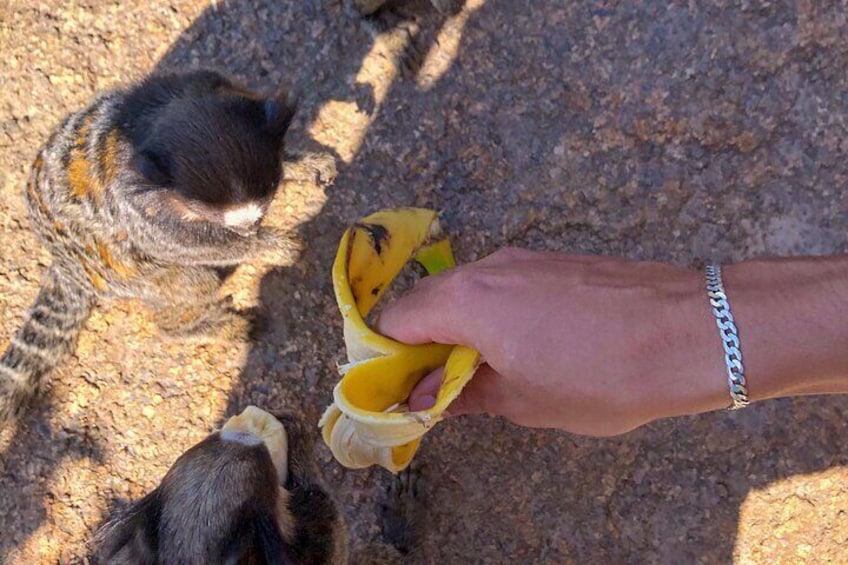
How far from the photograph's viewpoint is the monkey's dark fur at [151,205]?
3303 millimetres

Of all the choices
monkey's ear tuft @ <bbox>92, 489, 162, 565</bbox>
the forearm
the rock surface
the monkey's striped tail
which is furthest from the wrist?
the monkey's striped tail

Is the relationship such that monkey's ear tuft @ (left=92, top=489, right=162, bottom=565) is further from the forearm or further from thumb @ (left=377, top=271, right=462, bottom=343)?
the forearm

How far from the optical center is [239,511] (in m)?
2.81

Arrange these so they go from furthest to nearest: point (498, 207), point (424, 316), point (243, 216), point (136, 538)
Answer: point (498, 207) < point (243, 216) < point (136, 538) < point (424, 316)

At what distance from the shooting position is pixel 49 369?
3.93 m

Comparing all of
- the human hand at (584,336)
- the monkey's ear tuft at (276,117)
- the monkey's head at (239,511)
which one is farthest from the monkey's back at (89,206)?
the human hand at (584,336)

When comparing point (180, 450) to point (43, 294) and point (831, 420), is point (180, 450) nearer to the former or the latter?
point (43, 294)

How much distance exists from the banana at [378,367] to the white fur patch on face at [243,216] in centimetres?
50

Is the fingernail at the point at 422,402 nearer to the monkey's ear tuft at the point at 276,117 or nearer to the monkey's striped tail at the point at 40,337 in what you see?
the monkey's ear tuft at the point at 276,117

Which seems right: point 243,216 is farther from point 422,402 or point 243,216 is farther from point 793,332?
point 793,332

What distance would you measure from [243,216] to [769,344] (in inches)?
83.8

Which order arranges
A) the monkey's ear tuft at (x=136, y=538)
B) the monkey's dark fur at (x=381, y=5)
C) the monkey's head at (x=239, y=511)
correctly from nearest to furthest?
the monkey's head at (x=239, y=511) → the monkey's ear tuft at (x=136, y=538) → the monkey's dark fur at (x=381, y=5)

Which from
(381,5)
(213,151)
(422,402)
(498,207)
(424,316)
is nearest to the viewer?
(424,316)

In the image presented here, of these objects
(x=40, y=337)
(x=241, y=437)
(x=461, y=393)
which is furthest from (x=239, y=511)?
(x=40, y=337)
